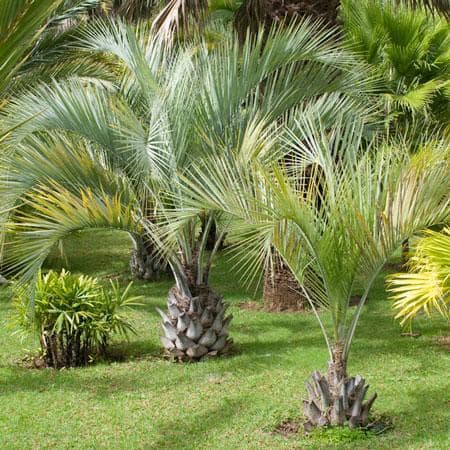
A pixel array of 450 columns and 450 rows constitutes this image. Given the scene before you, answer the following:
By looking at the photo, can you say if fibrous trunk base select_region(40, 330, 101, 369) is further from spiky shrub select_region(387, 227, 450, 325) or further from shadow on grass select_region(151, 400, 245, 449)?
spiky shrub select_region(387, 227, 450, 325)

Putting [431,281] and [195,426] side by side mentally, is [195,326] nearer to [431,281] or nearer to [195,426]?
→ [195,426]

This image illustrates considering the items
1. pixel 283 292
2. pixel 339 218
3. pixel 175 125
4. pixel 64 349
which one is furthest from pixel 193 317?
pixel 339 218

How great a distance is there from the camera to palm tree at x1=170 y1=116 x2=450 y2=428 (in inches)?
212

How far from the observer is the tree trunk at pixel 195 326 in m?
8.15

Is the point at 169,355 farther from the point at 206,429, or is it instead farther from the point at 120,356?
the point at 206,429

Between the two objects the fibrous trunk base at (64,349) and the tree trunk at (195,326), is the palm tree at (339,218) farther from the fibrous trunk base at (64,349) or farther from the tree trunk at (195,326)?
the fibrous trunk base at (64,349)

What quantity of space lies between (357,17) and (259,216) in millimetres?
6254

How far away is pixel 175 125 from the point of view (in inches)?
301

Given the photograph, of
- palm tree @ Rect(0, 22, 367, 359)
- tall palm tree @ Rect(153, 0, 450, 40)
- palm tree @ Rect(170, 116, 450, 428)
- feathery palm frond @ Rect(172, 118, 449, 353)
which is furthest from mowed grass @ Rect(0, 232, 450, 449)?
tall palm tree @ Rect(153, 0, 450, 40)

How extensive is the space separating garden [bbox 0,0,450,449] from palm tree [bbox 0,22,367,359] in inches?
0.8

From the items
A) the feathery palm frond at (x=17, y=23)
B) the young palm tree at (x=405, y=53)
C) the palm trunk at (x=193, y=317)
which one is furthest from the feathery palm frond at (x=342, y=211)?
the young palm tree at (x=405, y=53)

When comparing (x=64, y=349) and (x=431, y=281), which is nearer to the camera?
(x=431, y=281)

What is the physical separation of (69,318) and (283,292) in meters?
3.31

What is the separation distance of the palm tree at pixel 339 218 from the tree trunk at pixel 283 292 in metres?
4.35
